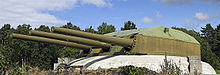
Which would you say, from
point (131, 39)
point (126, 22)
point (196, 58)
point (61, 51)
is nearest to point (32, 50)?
point (61, 51)

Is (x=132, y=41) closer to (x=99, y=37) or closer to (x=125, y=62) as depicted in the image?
(x=125, y=62)

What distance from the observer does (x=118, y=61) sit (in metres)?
13.4

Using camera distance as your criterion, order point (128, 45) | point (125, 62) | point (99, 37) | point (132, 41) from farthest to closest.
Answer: point (132, 41)
point (128, 45)
point (125, 62)
point (99, 37)

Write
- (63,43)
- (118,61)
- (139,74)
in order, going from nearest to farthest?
(139,74) → (118,61) → (63,43)

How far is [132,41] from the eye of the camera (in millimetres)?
14008

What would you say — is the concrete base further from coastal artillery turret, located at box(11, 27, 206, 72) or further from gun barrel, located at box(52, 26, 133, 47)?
gun barrel, located at box(52, 26, 133, 47)

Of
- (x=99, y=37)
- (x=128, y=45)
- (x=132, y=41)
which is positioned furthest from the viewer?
(x=132, y=41)

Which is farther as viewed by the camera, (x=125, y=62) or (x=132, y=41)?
(x=132, y=41)

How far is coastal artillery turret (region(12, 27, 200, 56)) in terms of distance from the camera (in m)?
13.3

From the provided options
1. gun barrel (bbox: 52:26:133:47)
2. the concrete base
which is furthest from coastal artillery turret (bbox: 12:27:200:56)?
the concrete base

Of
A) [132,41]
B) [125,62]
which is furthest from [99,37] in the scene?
[132,41]

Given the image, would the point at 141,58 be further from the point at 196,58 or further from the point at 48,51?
the point at 48,51

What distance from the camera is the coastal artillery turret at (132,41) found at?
1333 cm

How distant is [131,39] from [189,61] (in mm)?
4042
